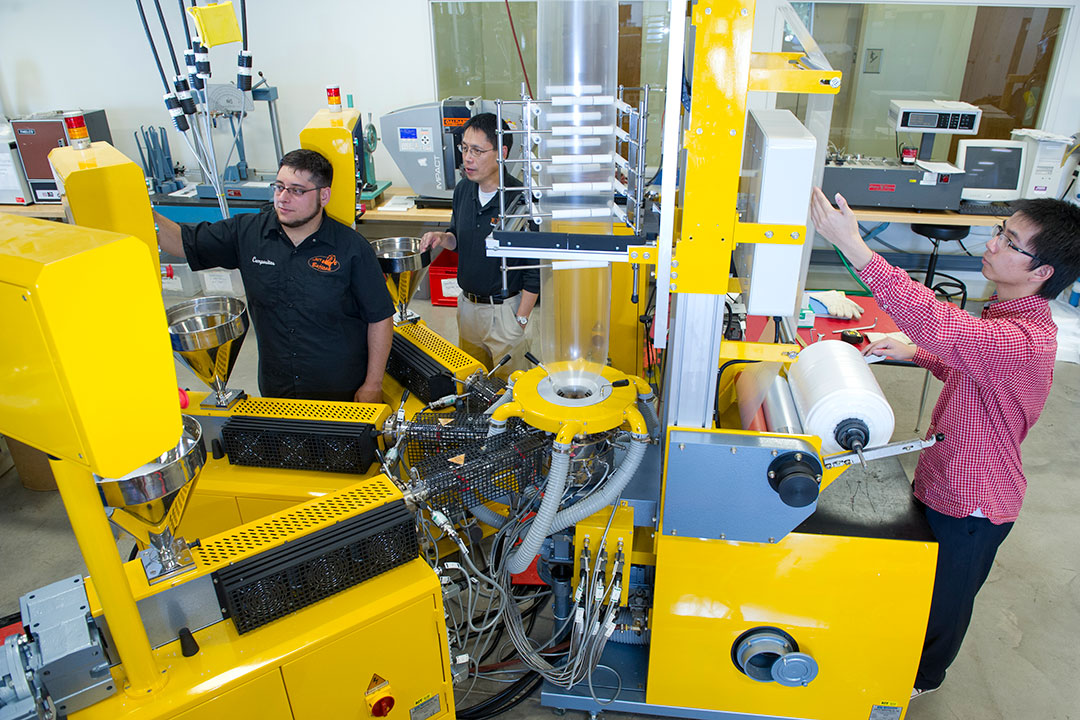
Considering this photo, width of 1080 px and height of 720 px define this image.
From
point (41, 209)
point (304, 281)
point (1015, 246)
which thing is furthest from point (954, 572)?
point (41, 209)

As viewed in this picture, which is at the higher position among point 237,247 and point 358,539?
point 237,247

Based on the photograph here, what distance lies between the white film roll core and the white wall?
4.05m

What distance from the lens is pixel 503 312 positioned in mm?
3012

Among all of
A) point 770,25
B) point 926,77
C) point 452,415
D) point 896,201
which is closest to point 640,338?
point 452,415

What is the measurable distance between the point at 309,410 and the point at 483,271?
1.08m

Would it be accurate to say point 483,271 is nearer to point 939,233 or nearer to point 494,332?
point 494,332

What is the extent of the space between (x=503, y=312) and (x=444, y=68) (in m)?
2.75

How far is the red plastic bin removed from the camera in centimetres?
491

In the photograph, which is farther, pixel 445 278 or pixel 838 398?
pixel 445 278

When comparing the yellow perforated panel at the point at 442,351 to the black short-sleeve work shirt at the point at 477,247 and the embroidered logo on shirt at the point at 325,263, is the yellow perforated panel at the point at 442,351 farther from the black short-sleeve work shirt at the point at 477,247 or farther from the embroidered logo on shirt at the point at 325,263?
the embroidered logo on shirt at the point at 325,263

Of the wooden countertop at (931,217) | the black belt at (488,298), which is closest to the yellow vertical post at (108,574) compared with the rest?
the black belt at (488,298)

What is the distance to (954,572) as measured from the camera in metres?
1.91

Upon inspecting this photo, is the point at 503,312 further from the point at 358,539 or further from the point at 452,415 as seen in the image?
the point at 358,539

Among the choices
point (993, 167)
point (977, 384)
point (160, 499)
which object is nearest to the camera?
point (160, 499)
